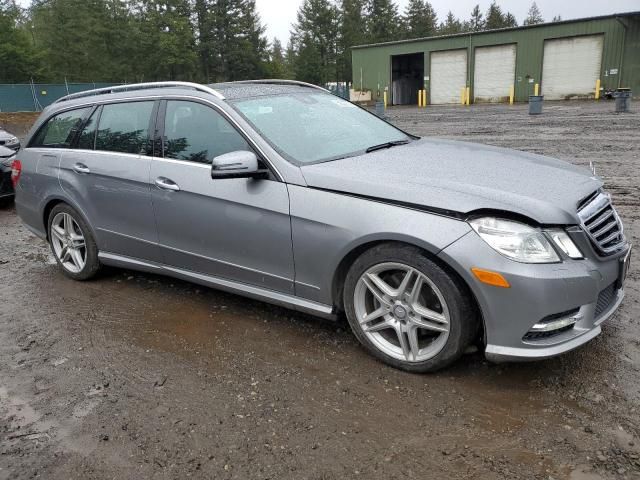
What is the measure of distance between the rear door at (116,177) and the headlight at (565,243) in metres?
2.87

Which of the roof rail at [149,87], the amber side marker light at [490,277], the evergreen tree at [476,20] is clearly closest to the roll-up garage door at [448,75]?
the roof rail at [149,87]

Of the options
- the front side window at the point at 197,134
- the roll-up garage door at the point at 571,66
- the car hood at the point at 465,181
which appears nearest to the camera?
the car hood at the point at 465,181

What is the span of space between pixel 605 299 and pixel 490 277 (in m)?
0.77

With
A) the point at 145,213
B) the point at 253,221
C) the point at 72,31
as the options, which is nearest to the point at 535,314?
the point at 253,221

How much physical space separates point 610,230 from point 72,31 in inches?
2572

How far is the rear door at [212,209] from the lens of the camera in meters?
3.48

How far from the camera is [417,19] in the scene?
85062mm

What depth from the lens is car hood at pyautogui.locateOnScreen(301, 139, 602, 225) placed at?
281 centimetres

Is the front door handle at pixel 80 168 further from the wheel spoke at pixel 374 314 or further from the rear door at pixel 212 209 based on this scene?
the wheel spoke at pixel 374 314

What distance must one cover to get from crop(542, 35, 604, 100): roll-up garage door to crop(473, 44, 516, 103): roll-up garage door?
239 centimetres

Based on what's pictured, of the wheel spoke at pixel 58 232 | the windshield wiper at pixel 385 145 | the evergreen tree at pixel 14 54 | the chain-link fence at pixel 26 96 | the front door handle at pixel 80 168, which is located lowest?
the wheel spoke at pixel 58 232

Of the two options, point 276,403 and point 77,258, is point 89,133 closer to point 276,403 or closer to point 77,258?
point 77,258

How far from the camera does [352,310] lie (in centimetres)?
328

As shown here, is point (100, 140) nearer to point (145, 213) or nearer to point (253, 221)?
point (145, 213)
